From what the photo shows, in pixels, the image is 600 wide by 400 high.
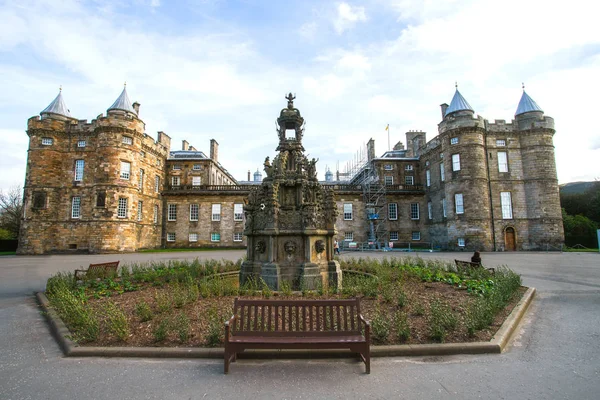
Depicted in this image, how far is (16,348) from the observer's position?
5457mm

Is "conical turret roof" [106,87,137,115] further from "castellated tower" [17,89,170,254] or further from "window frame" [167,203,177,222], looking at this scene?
"window frame" [167,203,177,222]

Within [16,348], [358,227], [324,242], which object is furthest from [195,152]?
[16,348]

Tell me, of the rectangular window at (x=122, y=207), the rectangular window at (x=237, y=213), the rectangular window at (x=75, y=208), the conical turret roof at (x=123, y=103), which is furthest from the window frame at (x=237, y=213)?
the rectangular window at (x=75, y=208)

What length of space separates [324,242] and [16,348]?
7767mm

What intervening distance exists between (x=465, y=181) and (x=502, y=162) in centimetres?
529

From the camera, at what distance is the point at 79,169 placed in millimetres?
34188

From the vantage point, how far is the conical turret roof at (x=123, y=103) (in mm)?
33859

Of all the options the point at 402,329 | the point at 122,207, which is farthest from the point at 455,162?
the point at 122,207

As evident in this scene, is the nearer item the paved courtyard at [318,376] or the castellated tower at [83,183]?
the paved courtyard at [318,376]

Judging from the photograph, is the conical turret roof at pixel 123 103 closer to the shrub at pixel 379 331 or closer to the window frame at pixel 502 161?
the shrub at pixel 379 331

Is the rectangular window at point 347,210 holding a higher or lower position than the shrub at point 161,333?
higher

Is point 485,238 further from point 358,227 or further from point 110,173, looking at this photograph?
point 110,173

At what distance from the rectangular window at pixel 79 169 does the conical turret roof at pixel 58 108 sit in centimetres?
580

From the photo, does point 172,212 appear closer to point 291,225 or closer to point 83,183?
point 83,183
